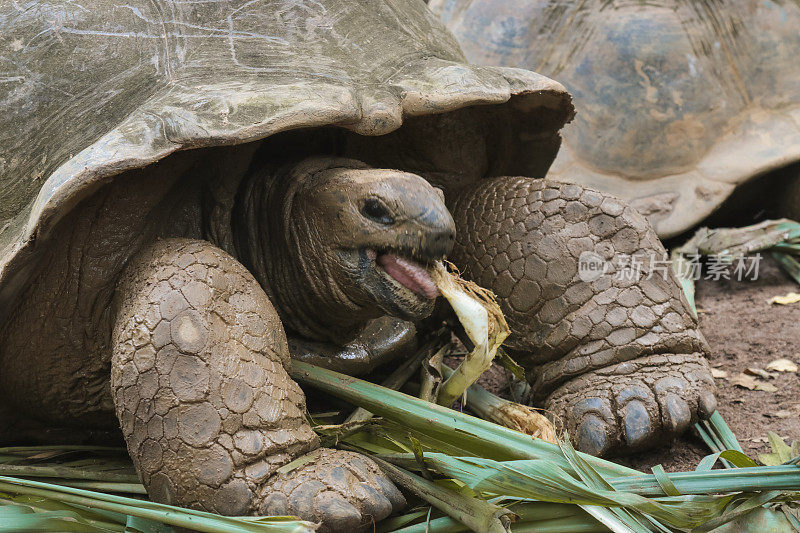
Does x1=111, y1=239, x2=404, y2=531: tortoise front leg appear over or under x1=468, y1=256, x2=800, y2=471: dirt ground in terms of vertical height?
over

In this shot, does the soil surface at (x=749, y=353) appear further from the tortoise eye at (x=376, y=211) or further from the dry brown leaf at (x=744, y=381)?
the tortoise eye at (x=376, y=211)

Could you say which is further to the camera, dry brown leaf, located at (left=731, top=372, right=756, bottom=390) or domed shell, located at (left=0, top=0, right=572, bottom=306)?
dry brown leaf, located at (left=731, top=372, right=756, bottom=390)

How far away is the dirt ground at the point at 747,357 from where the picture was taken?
2727 mm

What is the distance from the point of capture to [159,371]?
6.83ft

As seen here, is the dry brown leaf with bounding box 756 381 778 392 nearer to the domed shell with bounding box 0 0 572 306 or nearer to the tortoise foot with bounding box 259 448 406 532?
the domed shell with bounding box 0 0 572 306

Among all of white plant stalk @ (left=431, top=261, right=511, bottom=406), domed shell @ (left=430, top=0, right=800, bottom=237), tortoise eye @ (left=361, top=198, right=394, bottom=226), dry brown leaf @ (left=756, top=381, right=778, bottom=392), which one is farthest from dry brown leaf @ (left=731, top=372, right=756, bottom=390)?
tortoise eye @ (left=361, top=198, right=394, bottom=226)

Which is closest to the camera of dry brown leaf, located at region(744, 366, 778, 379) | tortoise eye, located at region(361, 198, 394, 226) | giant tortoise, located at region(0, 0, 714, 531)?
giant tortoise, located at region(0, 0, 714, 531)

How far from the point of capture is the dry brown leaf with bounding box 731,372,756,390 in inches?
127

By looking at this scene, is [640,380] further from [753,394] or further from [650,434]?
[753,394]

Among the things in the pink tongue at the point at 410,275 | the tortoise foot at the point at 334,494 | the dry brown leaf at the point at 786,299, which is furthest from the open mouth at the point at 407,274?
the dry brown leaf at the point at 786,299

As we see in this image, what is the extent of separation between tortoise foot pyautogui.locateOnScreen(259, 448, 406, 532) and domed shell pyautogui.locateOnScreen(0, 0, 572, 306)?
83 cm

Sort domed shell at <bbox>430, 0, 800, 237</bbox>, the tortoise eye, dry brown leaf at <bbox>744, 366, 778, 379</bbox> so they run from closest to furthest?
the tortoise eye → dry brown leaf at <bbox>744, 366, 778, 379</bbox> → domed shell at <bbox>430, 0, 800, 237</bbox>

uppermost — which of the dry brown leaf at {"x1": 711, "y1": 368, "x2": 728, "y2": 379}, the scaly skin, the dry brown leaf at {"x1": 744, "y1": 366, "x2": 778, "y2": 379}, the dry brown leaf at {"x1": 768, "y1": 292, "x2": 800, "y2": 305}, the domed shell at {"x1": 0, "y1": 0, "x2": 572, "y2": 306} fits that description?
the domed shell at {"x1": 0, "y1": 0, "x2": 572, "y2": 306}

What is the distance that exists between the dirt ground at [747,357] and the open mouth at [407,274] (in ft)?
2.79
